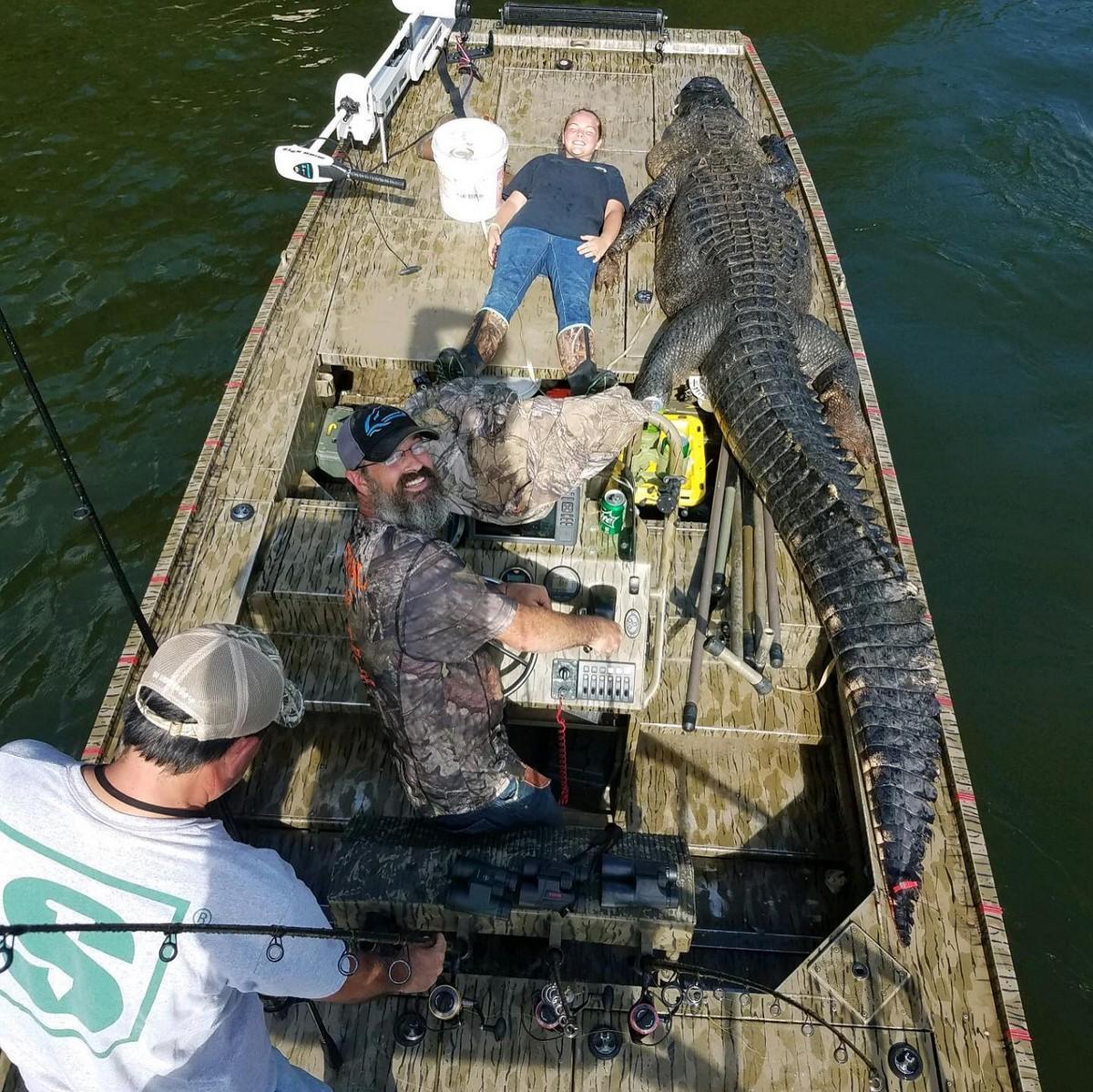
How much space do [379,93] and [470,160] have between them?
185cm

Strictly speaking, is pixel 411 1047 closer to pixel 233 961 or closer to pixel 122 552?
pixel 233 961

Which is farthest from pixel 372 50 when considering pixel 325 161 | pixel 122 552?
pixel 122 552

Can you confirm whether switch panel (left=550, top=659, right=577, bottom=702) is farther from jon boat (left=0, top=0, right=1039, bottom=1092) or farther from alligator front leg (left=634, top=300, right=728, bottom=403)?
alligator front leg (left=634, top=300, right=728, bottom=403)

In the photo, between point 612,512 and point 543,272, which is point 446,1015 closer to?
point 612,512

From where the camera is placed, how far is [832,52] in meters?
11.0

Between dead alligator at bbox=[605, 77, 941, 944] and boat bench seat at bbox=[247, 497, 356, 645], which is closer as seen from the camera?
dead alligator at bbox=[605, 77, 941, 944]

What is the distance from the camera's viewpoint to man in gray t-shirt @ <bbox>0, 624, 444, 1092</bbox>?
A: 1.71 meters

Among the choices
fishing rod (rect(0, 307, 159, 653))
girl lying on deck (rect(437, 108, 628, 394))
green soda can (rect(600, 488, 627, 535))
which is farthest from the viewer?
girl lying on deck (rect(437, 108, 628, 394))

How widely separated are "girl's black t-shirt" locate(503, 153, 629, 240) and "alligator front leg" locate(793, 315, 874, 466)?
1707 mm

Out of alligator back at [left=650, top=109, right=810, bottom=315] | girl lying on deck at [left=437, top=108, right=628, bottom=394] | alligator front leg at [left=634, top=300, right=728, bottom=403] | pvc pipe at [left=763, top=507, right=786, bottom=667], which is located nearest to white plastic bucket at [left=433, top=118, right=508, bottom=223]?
girl lying on deck at [left=437, top=108, right=628, bottom=394]

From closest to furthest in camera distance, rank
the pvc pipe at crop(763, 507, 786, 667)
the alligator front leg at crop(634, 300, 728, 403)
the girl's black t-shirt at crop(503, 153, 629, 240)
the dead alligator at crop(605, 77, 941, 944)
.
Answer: the dead alligator at crop(605, 77, 941, 944) < the pvc pipe at crop(763, 507, 786, 667) < the alligator front leg at crop(634, 300, 728, 403) < the girl's black t-shirt at crop(503, 153, 629, 240)

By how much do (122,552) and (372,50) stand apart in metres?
8.17

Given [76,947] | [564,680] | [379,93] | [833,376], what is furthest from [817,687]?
[379,93]

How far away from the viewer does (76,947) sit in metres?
1.71
